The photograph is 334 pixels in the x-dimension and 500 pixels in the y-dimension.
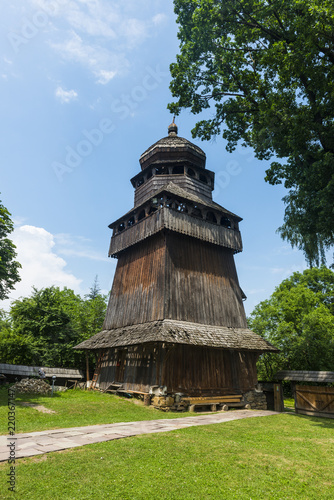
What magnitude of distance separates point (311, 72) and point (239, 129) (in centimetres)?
489

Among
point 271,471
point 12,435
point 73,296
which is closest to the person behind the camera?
point 271,471

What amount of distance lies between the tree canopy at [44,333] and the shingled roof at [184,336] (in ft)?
29.9

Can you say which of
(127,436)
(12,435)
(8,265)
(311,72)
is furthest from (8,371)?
(311,72)

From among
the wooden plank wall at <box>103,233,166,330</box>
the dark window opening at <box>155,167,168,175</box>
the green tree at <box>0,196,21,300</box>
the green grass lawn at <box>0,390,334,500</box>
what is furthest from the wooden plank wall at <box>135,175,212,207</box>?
the green grass lawn at <box>0,390,334,500</box>

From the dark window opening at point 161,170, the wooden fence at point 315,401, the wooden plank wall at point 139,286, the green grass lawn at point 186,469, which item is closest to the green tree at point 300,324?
the wooden fence at point 315,401

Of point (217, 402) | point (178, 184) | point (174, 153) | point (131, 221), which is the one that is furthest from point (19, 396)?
point (174, 153)

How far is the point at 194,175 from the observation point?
2611cm

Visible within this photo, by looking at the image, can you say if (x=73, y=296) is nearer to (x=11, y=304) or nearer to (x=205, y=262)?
(x=11, y=304)

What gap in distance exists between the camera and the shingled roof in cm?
1678

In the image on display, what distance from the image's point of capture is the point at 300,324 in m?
29.6

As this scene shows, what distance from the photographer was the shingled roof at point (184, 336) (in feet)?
55.1

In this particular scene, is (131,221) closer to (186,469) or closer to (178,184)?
(178,184)

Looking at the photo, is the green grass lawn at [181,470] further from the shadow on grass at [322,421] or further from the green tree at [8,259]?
the green tree at [8,259]

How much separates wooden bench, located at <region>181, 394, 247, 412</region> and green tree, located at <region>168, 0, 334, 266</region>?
9466 mm
